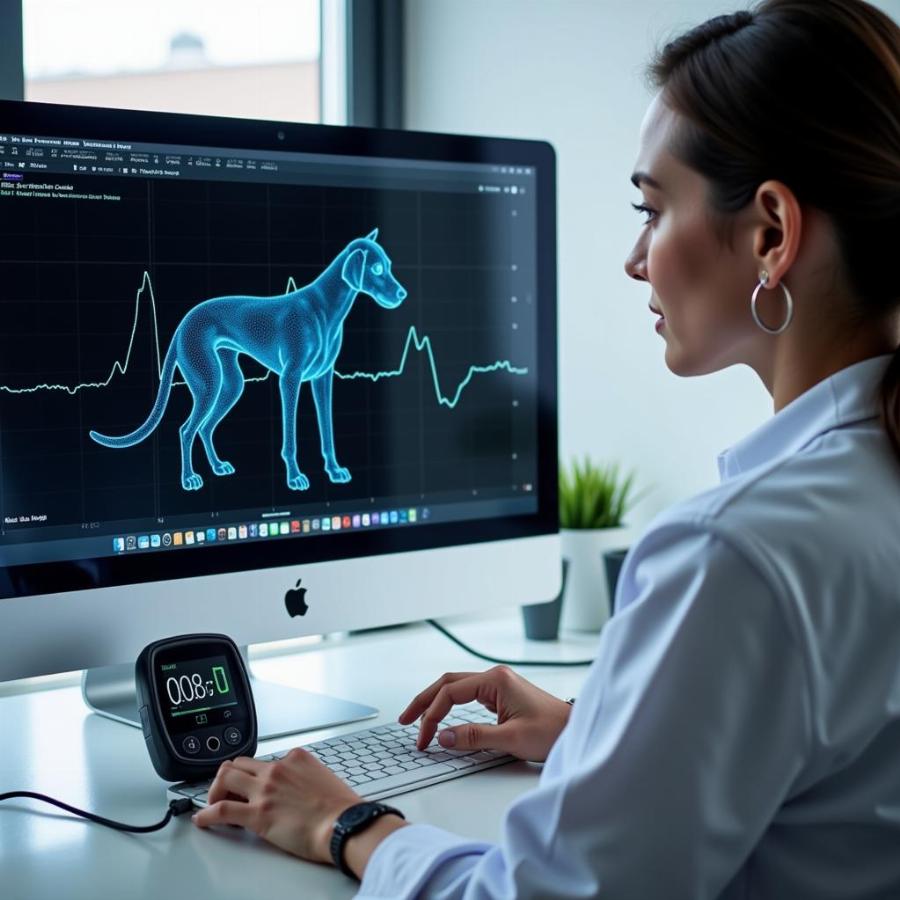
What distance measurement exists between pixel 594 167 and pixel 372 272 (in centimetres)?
69

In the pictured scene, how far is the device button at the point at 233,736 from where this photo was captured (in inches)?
45.6

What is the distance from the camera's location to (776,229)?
87 cm

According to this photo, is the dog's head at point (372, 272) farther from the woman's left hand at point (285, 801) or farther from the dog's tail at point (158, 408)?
the woman's left hand at point (285, 801)

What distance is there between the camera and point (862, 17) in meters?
0.87

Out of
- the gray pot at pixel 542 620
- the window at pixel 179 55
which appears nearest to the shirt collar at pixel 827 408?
the gray pot at pixel 542 620

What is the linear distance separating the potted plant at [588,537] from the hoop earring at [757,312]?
91 centimetres

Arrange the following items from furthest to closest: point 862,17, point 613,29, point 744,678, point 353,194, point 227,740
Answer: point 613,29 < point 353,194 < point 227,740 < point 862,17 < point 744,678

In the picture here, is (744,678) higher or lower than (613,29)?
lower

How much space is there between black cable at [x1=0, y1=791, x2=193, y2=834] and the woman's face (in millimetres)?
554

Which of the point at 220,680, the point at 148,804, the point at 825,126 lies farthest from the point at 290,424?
the point at 825,126

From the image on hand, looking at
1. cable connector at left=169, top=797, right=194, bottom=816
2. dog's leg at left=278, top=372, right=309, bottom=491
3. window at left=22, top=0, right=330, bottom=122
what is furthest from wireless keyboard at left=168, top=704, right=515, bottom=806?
window at left=22, top=0, right=330, bottom=122

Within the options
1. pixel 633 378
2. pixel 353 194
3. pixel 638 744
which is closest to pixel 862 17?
pixel 638 744

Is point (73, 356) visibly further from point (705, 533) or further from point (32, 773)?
point (705, 533)

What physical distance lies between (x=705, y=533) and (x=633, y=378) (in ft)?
4.01
